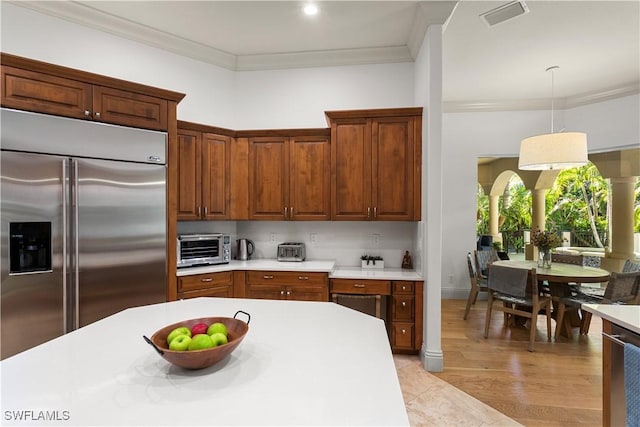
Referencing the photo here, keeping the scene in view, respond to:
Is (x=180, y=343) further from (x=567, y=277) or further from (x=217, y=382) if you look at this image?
(x=567, y=277)

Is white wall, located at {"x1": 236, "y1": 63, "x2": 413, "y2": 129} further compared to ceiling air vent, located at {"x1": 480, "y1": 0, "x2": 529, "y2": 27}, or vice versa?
white wall, located at {"x1": 236, "y1": 63, "x2": 413, "y2": 129}

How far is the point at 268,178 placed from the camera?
140 inches

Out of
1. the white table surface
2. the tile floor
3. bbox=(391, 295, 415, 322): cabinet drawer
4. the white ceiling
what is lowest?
the tile floor

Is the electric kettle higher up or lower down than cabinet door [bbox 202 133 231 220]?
lower down

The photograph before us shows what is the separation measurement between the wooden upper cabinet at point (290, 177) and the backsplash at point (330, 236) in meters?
0.37

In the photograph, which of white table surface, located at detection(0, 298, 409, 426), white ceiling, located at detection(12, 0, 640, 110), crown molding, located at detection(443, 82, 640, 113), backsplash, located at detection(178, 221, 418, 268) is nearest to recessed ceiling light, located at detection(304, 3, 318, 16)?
white ceiling, located at detection(12, 0, 640, 110)

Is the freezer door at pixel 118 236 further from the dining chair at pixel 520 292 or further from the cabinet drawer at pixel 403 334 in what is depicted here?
the dining chair at pixel 520 292

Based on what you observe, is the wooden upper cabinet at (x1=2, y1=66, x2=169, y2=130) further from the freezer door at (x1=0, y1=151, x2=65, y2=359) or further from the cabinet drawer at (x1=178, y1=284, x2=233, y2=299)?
the cabinet drawer at (x1=178, y1=284, x2=233, y2=299)

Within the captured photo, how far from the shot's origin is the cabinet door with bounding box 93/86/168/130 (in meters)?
2.51

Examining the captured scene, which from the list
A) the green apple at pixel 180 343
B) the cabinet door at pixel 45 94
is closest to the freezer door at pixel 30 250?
the cabinet door at pixel 45 94

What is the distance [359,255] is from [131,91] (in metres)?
2.81

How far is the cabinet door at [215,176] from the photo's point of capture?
336 cm

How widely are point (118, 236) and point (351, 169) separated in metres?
2.23

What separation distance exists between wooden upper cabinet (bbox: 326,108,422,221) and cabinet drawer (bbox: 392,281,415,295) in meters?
0.66
